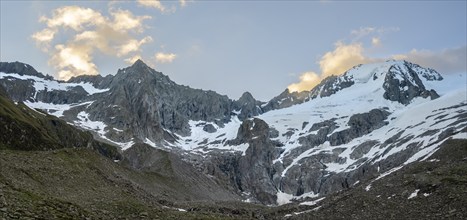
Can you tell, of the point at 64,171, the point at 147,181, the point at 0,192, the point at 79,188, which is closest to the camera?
the point at 0,192

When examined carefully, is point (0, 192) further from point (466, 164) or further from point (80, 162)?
point (466, 164)

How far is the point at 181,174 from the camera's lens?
556 ft

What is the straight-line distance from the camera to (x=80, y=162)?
73625 mm

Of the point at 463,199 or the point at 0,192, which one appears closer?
the point at 0,192

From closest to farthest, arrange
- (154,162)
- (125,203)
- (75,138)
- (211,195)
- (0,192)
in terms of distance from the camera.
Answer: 1. (0,192)
2. (125,203)
3. (75,138)
4. (211,195)
5. (154,162)

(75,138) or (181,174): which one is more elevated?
(75,138)

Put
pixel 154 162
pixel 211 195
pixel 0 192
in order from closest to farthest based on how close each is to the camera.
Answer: pixel 0 192
pixel 211 195
pixel 154 162

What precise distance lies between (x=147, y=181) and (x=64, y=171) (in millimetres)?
72049

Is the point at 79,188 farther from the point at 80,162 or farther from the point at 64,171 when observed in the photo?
the point at 80,162

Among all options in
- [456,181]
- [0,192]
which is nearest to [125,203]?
[0,192]

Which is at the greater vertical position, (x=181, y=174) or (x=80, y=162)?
(x=80, y=162)

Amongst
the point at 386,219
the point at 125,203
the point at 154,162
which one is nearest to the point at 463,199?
the point at 386,219

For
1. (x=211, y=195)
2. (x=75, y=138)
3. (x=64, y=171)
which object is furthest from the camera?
(x=211, y=195)

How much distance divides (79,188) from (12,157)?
9.00 m
